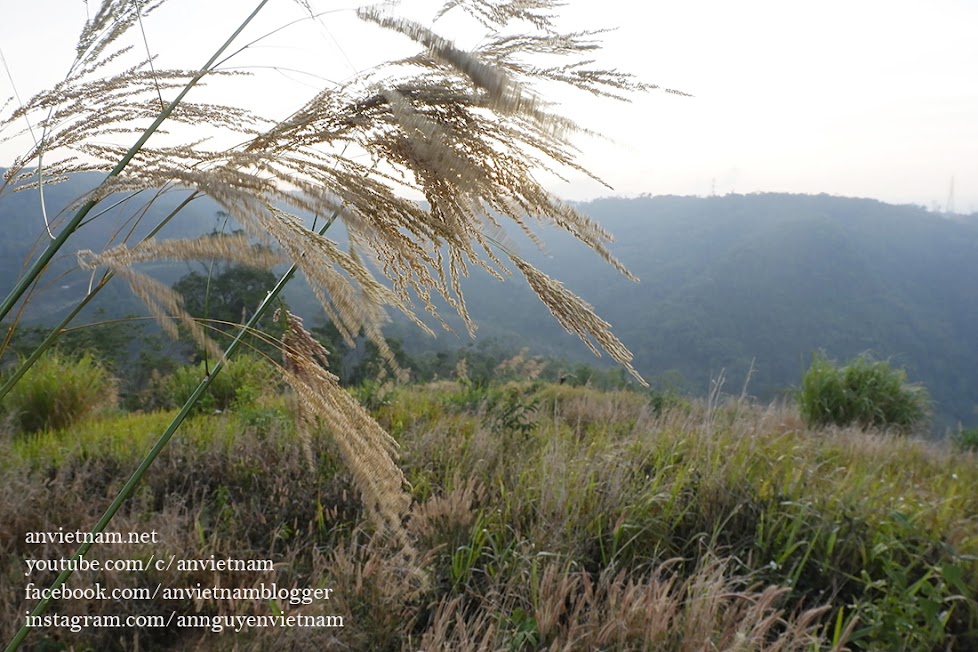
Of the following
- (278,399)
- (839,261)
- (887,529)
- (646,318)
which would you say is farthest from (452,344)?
(839,261)

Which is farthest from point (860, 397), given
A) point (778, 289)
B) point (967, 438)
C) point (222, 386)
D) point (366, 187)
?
point (778, 289)

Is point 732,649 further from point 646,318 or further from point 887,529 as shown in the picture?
point 646,318

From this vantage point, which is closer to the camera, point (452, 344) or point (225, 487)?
point (225, 487)

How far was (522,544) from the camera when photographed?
2.21 metres

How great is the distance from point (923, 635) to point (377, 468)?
202cm

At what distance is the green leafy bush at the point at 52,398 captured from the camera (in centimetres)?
486

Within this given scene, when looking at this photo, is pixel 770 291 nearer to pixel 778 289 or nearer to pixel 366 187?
pixel 778 289

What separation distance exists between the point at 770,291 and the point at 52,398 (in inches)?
3090

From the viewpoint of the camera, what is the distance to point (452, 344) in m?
47.5

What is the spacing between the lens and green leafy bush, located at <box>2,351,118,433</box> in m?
4.86

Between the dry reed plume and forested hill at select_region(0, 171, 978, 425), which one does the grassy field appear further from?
forested hill at select_region(0, 171, 978, 425)

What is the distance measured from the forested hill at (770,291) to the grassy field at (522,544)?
38955 millimetres

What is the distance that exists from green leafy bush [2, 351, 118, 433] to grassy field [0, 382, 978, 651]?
1391mm

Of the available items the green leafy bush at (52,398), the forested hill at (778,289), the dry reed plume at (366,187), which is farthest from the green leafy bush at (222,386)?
the forested hill at (778,289)
